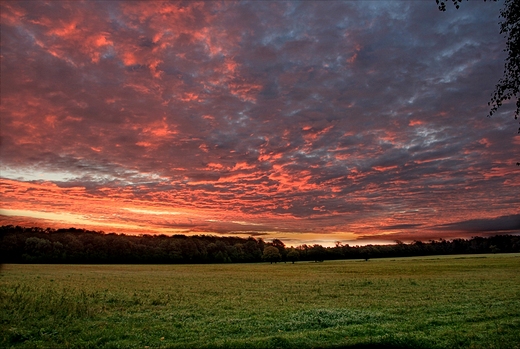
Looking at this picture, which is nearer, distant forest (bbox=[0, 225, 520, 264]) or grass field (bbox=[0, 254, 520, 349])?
grass field (bbox=[0, 254, 520, 349])

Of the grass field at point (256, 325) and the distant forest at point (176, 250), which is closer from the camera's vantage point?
the grass field at point (256, 325)

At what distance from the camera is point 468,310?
22391 mm

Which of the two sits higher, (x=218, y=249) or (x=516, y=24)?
(x=516, y=24)

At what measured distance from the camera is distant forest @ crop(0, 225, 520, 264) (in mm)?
123000

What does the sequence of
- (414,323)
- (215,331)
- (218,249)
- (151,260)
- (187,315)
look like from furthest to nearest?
(218,249) → (151,260) → (187,315) → (414,323) → (215,331)

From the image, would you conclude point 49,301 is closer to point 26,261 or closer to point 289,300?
point 289,300

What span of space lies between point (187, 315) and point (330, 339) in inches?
422

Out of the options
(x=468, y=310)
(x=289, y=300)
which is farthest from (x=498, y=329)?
(x=289, y=300)

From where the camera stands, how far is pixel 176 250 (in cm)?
15612

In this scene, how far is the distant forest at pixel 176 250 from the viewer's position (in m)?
123

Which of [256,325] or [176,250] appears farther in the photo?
[176,250]

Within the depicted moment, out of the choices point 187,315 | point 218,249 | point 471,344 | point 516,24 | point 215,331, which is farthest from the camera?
point 218,249

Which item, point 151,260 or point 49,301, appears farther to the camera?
point 151,260

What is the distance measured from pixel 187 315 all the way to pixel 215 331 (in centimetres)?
562
